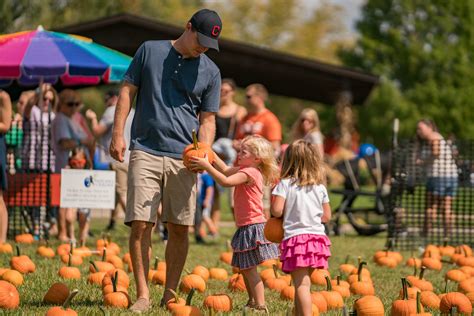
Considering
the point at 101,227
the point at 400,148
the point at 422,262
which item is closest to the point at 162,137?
the point at 422,262

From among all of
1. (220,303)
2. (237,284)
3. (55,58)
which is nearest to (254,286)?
(220,303)

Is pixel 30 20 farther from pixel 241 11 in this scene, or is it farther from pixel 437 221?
pixel 241 11

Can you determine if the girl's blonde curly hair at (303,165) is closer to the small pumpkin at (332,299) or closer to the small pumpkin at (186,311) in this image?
the small pumpkin at (186,311)

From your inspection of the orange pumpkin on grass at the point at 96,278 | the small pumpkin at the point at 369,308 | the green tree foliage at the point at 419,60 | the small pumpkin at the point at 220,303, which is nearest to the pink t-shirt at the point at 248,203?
the small pumpkin at the point at 220,303

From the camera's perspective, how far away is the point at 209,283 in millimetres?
9094

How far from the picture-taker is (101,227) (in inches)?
655

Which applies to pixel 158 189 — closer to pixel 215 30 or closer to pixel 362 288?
pixel 215 30

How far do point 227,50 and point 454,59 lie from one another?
4046cm

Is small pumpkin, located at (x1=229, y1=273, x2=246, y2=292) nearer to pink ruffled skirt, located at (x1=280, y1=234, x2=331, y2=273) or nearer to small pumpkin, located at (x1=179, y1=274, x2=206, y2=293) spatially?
small pumpkin, located at (x1=179, y1=274, x2=206, y2=293)

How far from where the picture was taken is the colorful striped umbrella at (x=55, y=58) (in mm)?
12438

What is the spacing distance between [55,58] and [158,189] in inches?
228

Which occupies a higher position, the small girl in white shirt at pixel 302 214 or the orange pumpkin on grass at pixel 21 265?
the small girl in white shirt at pixel 302 214

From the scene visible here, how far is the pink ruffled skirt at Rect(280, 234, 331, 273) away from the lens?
625 centimetres

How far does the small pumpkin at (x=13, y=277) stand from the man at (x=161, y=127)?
58.9 inches
